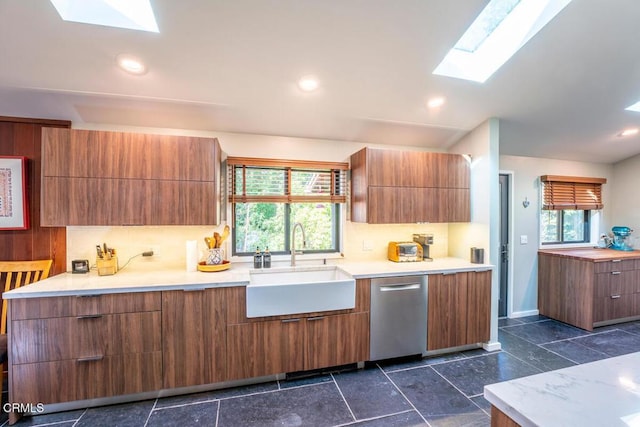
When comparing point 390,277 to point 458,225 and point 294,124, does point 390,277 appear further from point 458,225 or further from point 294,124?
point 294,124

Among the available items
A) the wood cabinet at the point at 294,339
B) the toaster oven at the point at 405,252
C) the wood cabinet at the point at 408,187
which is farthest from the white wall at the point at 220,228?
the wood cabinet at the point at 294,339

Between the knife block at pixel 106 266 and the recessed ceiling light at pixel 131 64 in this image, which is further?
the knife block at pixel 106 266

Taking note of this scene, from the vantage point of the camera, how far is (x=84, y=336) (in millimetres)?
1994

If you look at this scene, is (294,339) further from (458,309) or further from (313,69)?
(313,69)

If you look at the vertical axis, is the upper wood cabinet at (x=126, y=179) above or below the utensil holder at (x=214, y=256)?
above

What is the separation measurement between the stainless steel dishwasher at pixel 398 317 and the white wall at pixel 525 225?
202cm

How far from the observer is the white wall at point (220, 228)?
258cm

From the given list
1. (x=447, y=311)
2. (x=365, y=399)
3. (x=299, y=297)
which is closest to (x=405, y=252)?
(x=447, y=311)

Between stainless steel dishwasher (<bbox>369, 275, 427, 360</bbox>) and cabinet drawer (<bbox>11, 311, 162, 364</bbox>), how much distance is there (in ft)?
5.92

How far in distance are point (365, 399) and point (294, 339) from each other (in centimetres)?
71

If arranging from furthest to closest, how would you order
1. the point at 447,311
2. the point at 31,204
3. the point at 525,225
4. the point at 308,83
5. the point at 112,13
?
the point at 525,225 → the point at 447,311 → the point at 31,204 → the point at 308,83 → the point at 112,13

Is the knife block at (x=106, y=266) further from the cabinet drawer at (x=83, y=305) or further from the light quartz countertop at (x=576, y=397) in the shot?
the light quartz countertop at (x=576, y=397)

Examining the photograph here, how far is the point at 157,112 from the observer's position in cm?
249

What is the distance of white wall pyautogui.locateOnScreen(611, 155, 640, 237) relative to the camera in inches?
160
